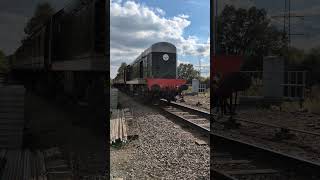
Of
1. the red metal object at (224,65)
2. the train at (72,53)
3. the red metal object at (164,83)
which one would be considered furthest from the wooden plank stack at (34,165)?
the red metal object at (164,83)

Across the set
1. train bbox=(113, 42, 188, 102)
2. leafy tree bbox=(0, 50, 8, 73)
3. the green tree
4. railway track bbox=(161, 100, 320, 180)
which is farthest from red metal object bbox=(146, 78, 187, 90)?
leafy tree bbox=(0, 50, 8, 73)

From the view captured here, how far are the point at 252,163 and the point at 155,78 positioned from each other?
25.8 ft

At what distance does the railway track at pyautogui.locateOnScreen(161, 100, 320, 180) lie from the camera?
12.0 feet

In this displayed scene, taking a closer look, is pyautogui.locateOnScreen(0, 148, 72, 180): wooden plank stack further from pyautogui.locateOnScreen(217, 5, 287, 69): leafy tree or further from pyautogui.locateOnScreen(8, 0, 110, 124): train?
pyautogui.locateOnScreen(217, 5, 287, 69): leafy tree

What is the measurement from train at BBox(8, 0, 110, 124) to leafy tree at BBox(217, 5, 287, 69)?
1.17m

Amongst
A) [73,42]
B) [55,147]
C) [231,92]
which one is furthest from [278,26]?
[55,147]

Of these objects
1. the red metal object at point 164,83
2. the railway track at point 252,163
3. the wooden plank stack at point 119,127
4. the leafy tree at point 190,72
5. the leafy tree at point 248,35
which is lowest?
the railway track at point 252,163

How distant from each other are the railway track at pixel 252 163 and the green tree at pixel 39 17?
6.73 feet

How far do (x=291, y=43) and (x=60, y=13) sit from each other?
2.16 m

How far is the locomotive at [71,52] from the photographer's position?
11.3 ft

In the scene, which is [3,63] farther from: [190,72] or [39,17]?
[190,72]

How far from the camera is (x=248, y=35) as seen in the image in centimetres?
367

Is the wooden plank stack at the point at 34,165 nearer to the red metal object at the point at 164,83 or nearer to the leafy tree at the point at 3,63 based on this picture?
the leafy tree at the point at 3,63

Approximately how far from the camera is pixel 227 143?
3930 mm
